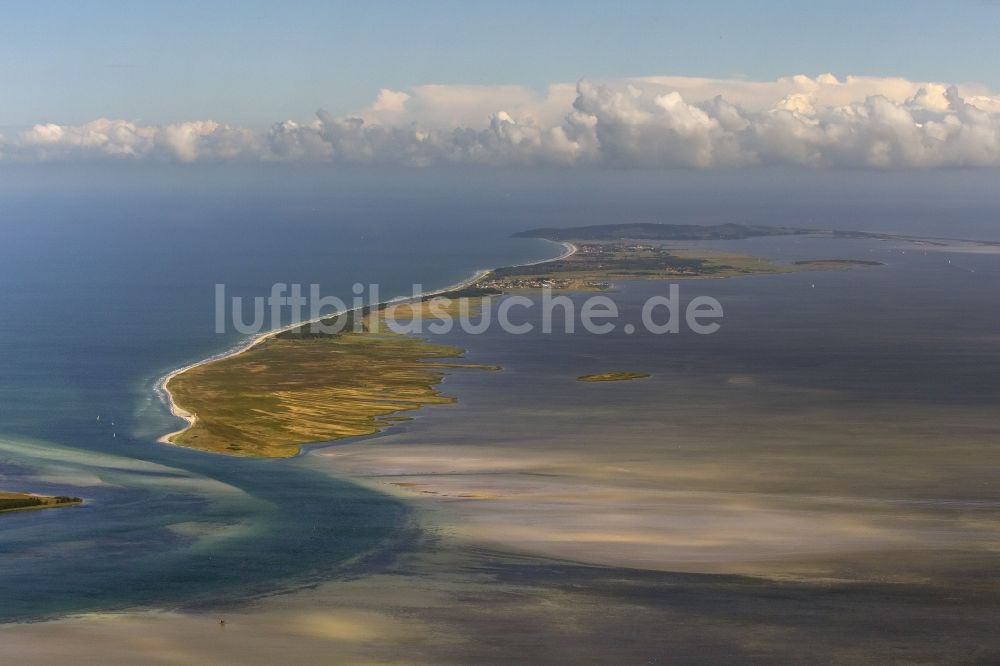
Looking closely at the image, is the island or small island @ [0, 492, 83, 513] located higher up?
the island

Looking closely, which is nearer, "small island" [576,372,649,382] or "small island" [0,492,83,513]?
"small island" [0,492,83,513]

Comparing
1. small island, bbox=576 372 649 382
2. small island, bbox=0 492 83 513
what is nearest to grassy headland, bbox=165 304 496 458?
small island, bbox=576 372 649 382

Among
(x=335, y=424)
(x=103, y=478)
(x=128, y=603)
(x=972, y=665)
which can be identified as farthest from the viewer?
(x=335, y=424)

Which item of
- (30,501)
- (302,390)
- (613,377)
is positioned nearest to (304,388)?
(302,390)

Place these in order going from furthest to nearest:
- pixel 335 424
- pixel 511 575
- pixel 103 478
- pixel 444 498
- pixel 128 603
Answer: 1. pixel 335 424
2. pixel 103 478
3. pixel 444 498
4. pixel 511 575
5. pixel 128 603

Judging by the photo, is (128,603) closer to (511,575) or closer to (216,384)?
(511,575)

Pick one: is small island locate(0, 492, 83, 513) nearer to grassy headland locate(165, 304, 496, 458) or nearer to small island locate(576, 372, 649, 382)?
grassy headland locate(165, 304, 496, 458)

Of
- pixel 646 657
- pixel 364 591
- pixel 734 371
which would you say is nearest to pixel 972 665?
pixel 646 657

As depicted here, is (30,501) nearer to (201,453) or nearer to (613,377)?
(201,453)
